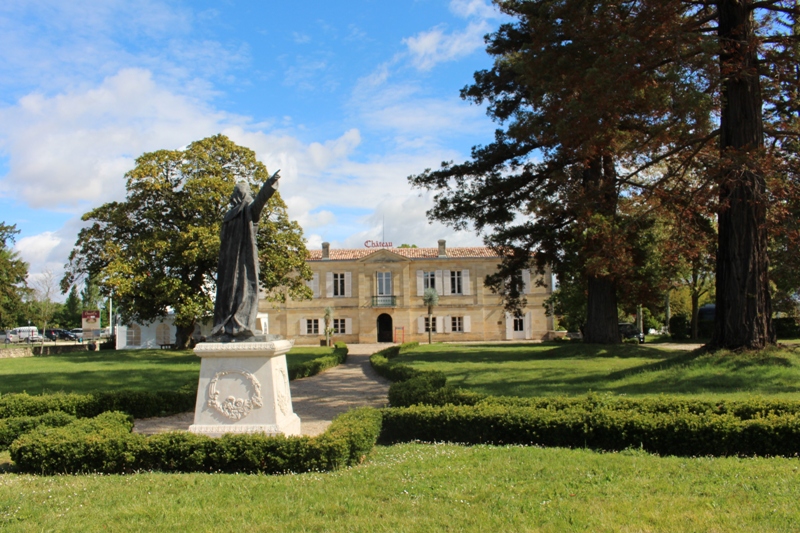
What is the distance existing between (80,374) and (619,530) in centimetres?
1657

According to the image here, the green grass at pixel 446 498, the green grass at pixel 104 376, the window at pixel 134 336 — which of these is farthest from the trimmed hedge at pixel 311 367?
the window at pixel 134 336

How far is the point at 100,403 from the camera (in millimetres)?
9219

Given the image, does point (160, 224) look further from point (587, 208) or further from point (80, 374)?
point (587, 208)

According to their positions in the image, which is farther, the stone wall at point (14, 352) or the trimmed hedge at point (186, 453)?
the stone wall at point (14, 352)

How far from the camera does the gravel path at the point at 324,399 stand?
9047 millimetres

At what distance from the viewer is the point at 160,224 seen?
2636 cm

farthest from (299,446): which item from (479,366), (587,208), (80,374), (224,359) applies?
(80,374)

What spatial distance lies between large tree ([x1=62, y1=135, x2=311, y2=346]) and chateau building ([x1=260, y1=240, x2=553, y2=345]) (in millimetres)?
13960

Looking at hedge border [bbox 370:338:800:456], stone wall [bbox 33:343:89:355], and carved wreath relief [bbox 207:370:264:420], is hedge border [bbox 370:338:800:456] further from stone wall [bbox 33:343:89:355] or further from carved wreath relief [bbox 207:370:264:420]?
stone wall [bbox 33:343:89:355]

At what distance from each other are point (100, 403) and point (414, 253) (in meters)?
34.5

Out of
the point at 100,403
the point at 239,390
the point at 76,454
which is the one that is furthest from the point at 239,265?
the point at 100,403

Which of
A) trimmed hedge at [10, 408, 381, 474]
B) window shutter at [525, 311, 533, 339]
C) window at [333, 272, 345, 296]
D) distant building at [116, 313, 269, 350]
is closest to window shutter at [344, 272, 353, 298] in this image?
window at [333, 272, 345, 296]

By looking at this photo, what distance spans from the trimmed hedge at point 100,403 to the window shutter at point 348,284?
101 feet

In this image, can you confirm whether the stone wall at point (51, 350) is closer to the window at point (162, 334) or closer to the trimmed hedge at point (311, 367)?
the window at point (162, 334)
